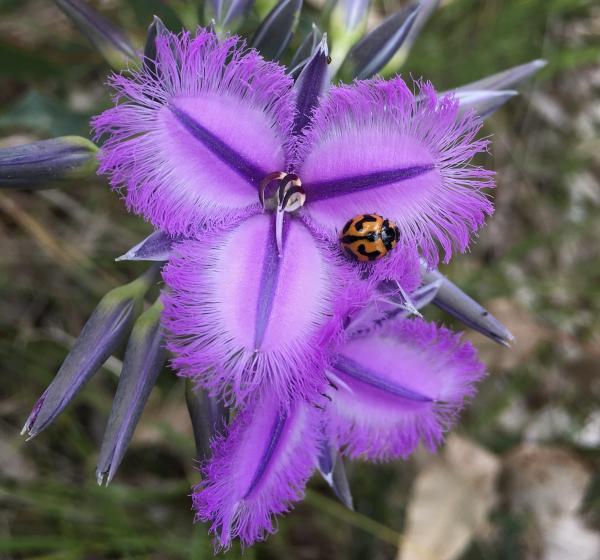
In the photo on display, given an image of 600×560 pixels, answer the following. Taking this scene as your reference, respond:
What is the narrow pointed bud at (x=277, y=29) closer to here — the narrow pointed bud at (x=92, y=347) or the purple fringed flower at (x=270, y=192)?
the purple fringed flower at (x=270, y=192)

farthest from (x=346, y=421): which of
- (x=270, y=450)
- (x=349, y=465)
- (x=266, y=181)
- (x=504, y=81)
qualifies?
(x=349, y=465)

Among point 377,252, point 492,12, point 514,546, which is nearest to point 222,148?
point 377,252

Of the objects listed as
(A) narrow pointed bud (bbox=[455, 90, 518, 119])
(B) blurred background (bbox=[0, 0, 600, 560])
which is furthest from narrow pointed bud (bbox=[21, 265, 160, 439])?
(B) blurred background (bbox=[0, 0, 600, 560])

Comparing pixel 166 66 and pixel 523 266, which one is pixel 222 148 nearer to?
pixel 166 66

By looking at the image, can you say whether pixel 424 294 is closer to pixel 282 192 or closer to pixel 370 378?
pixel 370 378

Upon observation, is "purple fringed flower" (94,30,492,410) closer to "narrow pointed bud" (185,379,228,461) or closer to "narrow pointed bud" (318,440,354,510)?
"narrow pointed bud" (185,379,228,461)

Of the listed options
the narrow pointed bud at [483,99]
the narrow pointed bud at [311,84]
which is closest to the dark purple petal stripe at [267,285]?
the narrow pointed bud at [311,84]
